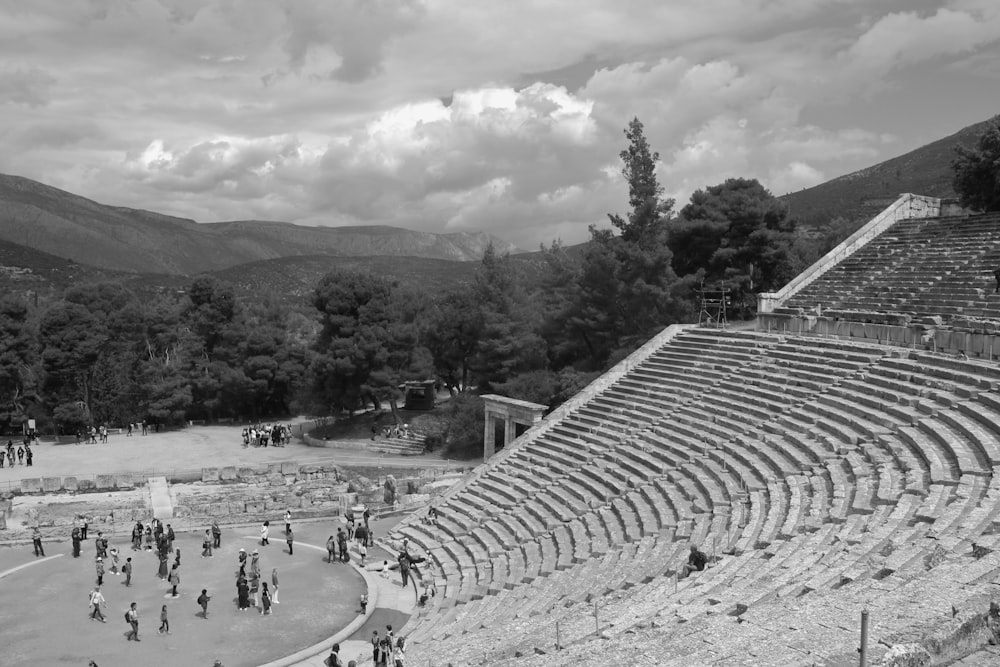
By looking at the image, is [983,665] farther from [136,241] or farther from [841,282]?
[136,241]

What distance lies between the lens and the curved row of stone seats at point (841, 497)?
9750 millimetres

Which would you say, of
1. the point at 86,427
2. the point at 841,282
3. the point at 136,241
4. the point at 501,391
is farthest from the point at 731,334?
the point at 136,241

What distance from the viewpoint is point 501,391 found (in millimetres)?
35625

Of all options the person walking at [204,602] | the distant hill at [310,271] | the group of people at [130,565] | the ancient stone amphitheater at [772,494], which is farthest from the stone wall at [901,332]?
the distant hill at [310,271]

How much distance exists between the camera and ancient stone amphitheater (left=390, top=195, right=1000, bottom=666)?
793 centimetres

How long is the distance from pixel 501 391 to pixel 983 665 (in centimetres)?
2974

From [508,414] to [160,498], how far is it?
41.5ft

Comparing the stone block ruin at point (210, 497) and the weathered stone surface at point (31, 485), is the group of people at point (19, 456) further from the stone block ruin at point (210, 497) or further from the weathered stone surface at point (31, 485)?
the weathered stone surface at point (31, 485)

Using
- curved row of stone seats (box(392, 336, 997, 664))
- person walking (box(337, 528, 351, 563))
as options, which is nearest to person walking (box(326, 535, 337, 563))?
person walking (box(337, 528, 351, 563))

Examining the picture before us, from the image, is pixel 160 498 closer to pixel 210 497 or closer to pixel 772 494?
pixel 210 497

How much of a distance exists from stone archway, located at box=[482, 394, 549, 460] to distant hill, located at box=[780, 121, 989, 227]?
162 ft

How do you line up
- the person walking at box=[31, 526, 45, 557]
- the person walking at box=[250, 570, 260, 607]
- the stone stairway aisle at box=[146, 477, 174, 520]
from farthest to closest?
the stone stairway aisle at box=[146, 477, 174, 520] < the person walking at box=[31, 526, 45, 557] < the person walking at box=[250, 570, 260, 607]

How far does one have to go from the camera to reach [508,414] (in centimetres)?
2942

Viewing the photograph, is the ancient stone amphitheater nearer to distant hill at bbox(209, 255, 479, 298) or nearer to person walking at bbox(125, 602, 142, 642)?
person walking at bbox(125, 602, 142, 642)
